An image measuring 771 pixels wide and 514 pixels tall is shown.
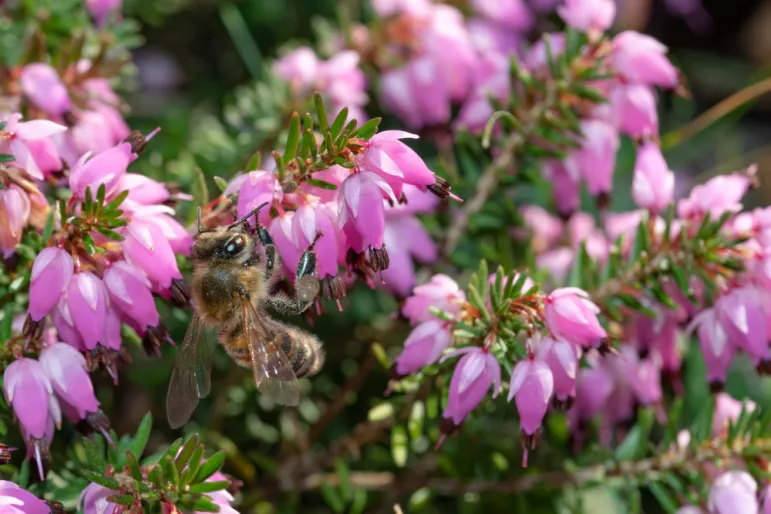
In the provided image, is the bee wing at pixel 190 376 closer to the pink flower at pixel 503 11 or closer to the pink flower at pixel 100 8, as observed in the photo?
the pink flower at pixel 100 8

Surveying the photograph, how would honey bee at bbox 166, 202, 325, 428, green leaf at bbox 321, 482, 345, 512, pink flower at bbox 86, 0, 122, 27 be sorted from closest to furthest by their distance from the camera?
honey bee at bbox 166, 202, 325, 428 < green leaf at bbox 321, 482, 345, 512 < pink flower at bbox 86, 0, 122, 27

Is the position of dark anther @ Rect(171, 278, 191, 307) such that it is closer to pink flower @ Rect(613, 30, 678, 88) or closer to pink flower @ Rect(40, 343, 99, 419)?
pink flower @ Rect(40, 343, 99, 419)

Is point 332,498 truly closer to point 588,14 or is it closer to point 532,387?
point 532,387

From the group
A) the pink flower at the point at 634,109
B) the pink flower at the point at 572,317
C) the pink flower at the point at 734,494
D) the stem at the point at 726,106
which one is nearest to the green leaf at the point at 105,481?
the pink flower at the point at 572,317

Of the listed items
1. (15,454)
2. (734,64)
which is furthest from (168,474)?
(734,64)

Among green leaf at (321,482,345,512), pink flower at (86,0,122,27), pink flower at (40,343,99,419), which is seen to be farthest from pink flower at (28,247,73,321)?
pink flower at (86,0,122,27)

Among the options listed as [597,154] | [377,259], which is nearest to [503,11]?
[597,154]
